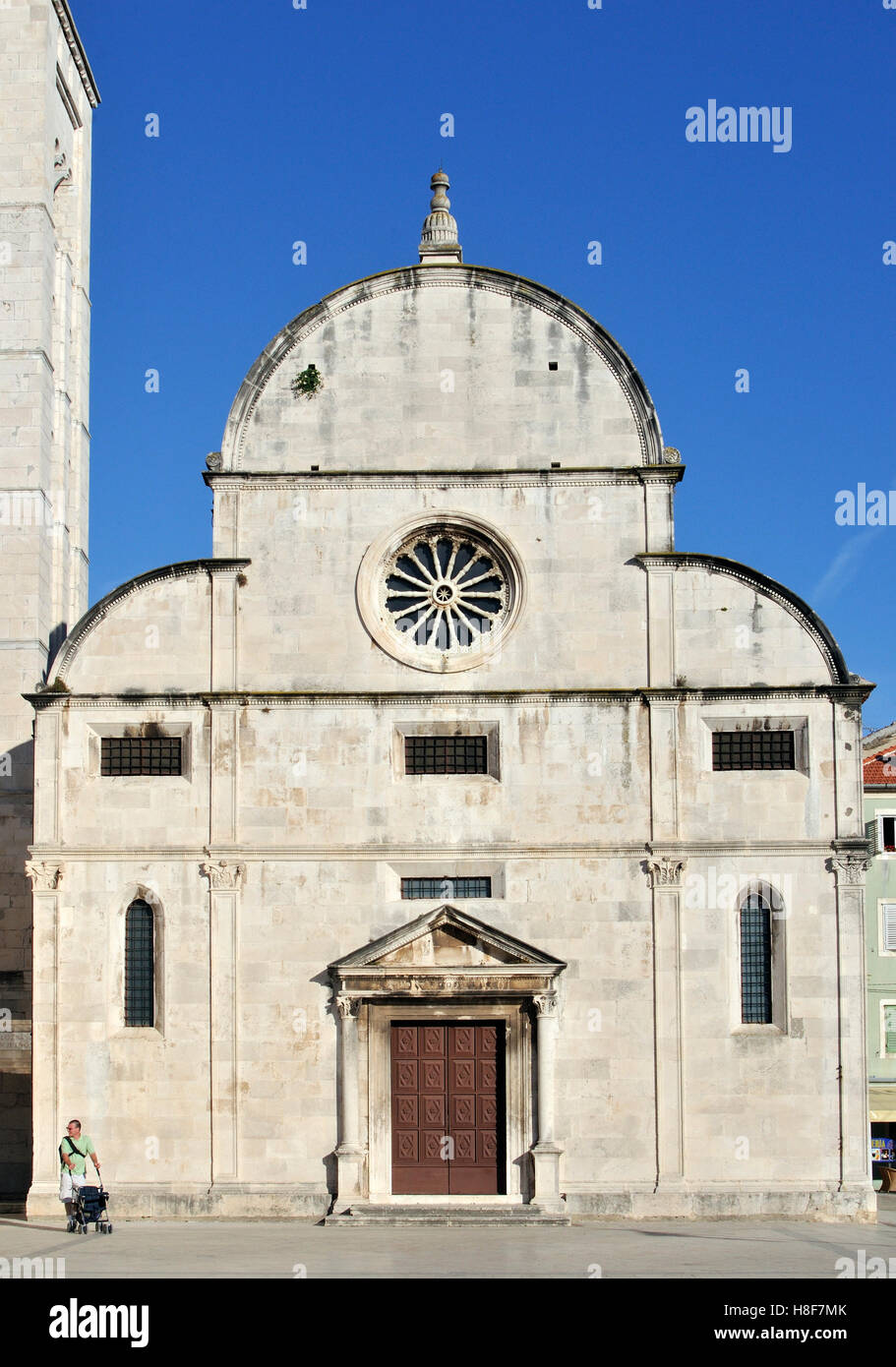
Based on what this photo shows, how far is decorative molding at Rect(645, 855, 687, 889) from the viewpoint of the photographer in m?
26.7

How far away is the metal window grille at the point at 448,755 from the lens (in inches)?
1074

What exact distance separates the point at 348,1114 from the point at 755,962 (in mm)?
6828

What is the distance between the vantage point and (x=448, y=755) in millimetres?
27312

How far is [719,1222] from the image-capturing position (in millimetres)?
25594

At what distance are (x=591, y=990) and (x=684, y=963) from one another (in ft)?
5.03

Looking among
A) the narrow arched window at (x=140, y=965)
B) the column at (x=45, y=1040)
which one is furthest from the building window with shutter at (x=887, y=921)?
the column at (x=45, y=1040)

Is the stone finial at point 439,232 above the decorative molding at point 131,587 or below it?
above

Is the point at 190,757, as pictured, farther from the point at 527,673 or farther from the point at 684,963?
the point at 684,963

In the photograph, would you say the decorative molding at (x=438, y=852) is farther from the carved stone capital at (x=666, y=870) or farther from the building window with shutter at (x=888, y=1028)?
the building window with shutter at (x=888, y=1028)

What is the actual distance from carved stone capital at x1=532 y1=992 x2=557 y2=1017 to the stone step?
2.91 meters

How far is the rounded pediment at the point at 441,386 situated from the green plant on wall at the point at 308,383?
0.05ft

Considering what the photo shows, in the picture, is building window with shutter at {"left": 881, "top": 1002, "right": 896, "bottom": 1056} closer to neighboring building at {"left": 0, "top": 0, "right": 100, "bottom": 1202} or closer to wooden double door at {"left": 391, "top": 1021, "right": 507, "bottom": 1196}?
wooden double door at {"left": 391, "top": 1021, "right": 507, "bottom": 1196}

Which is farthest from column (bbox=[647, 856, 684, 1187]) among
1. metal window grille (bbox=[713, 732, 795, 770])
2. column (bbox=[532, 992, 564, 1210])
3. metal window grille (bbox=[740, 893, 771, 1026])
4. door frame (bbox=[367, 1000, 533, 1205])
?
door frame (bbox=[367, 1000, 533, 1205])
